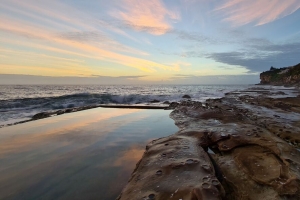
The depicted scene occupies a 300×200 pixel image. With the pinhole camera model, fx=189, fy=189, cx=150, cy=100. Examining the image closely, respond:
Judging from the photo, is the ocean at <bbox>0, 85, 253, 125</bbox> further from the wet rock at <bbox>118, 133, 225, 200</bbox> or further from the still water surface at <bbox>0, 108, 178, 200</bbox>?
the wet rock at <bbox>118, 133, 225, 200</bbox>

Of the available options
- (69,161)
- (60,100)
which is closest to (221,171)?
(69,161)

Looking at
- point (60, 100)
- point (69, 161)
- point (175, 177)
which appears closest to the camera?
point (175, 177)

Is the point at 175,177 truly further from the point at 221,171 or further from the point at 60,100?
the point at 60,100

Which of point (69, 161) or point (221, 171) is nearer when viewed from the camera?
point (221, 171)

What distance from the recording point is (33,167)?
340 cm

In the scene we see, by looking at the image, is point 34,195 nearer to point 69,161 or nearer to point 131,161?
point 69,161

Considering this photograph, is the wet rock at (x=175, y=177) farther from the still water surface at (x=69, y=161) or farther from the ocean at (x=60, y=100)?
the ocean at (x=60, y=100)

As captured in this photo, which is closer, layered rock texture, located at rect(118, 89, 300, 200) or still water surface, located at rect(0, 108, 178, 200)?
layered rock texture, located at rect(118, 89, 300, 200)

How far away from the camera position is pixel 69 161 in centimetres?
363

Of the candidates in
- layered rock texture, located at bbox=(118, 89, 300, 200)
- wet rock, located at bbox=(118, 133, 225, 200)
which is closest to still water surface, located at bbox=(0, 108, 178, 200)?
wet rock, located at bbox=(118, 133, 225, 200)

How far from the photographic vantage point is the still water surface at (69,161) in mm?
2645

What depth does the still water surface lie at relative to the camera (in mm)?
2645

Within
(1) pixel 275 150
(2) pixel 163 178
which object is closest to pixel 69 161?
(2) pixel 163 178

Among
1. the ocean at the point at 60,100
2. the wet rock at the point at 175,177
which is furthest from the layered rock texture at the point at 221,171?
the ocean at the point at 60,100
